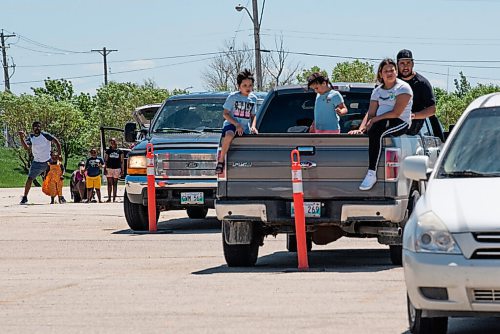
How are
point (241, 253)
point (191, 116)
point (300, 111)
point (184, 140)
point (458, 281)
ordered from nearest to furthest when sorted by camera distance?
point (458, 281) → point (241, 253) → point (300, 111) → point (184, 140) → point (191, 116)

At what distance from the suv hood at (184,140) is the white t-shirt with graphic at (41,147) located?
870 cm

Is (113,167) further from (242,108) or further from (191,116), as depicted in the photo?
(242,108)

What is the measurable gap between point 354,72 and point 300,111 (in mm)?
77951

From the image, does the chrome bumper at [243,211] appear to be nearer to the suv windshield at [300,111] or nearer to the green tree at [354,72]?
the suv windshield at [300,111]

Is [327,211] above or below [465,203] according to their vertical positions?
below

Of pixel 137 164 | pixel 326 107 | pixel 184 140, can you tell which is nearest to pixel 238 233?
pixel 326 107

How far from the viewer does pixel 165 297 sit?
35.2ft

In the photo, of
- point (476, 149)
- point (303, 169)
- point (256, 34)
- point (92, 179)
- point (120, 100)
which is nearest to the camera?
point (476, 149)

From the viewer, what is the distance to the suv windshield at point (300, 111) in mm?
14172

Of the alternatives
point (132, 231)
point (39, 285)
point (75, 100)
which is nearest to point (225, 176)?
point (39, 285)

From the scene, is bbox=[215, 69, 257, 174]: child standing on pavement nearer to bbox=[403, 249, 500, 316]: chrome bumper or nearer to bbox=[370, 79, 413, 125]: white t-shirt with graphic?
bbox=[370, 79, 413, 125]: white t-shirt with graphic

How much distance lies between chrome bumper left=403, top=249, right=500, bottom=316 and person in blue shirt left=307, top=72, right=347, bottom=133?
5.94 m

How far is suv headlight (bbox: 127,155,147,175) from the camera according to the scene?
19.0 meters

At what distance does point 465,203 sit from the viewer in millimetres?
8016
